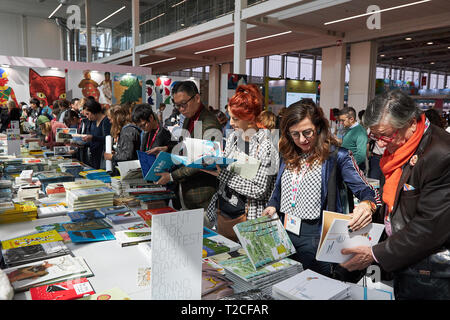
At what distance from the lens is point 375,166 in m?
5.59

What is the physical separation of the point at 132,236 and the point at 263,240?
0.76m

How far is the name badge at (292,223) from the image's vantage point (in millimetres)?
1765

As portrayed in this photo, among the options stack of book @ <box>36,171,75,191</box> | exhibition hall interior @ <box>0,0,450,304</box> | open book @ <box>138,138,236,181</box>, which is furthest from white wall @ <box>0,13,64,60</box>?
open book @ <box>138,138,236,181</box>

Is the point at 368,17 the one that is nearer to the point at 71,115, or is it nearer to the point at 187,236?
the point at 71,115

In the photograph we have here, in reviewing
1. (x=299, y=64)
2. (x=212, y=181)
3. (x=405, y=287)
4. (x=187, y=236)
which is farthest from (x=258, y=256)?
(x=299, y=64)

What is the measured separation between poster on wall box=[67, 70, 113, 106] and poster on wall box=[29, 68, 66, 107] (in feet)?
0.95

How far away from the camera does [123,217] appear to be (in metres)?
2.13

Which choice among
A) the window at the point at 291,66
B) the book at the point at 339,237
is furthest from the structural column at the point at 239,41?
the window at the point at 291,66

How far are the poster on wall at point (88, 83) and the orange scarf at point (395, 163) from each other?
11018mm

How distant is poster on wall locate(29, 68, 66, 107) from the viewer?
10.4 meters

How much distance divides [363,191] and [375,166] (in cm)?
432

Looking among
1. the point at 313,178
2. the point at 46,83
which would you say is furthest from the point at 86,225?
the point at 46,83

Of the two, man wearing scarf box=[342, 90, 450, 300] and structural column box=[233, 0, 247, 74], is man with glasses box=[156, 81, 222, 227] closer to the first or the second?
man wearing scarf box=[342, 90, 450, 300]

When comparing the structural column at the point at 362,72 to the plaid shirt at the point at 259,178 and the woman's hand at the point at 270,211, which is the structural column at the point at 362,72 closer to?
the plaid shirt at the point at 259,178
